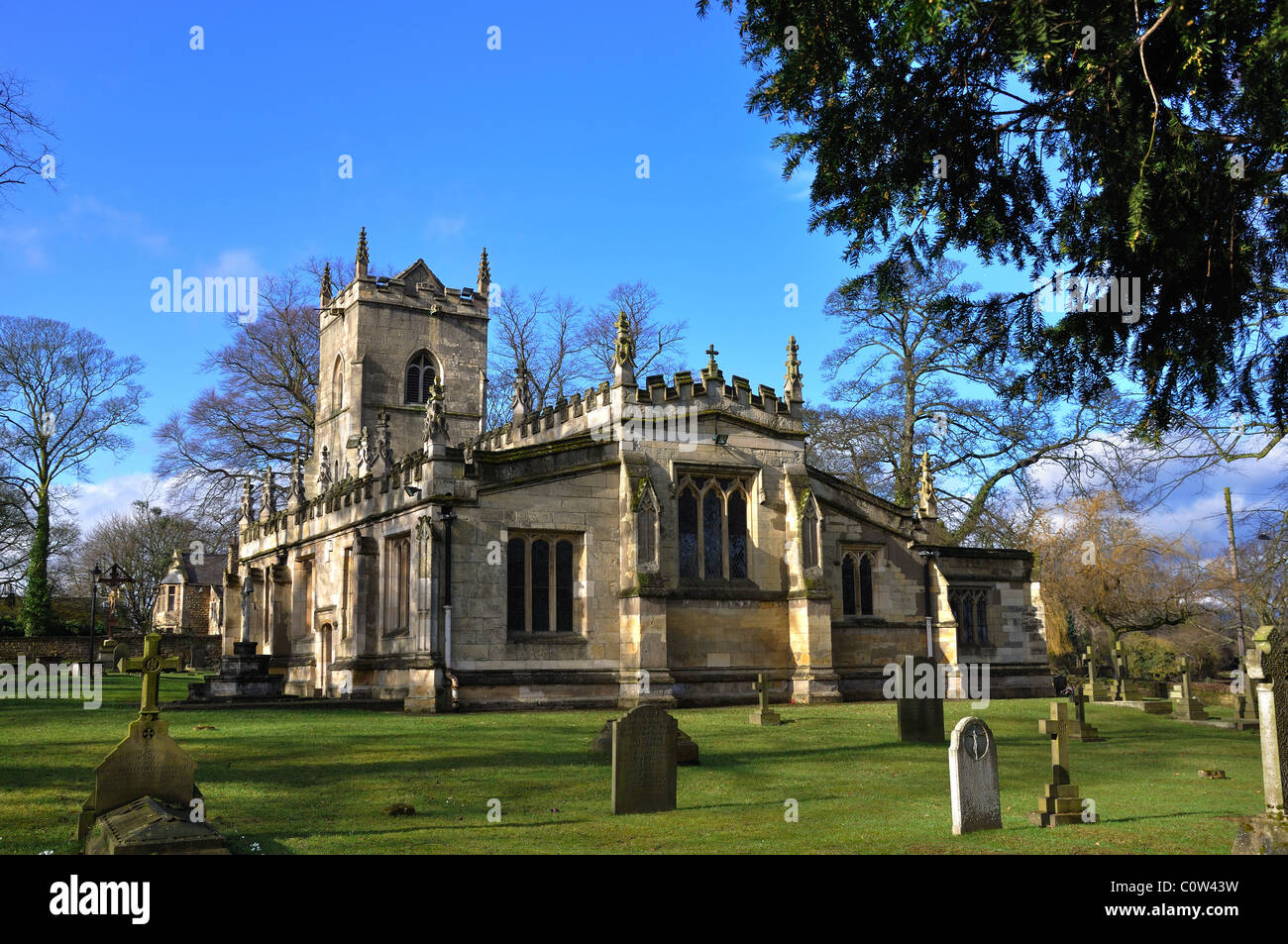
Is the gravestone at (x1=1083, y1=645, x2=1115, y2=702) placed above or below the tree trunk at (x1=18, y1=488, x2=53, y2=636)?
below

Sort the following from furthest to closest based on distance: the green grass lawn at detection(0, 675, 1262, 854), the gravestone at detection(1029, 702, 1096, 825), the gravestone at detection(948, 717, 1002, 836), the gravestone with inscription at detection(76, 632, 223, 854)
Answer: the gravestone at detection(1029, 702, 1096, 825), the gravestone at detection(948, 717, 1002, 836), the green grass lawn at detection(0, 675, 1262, 854), the gravestone with inscription at detection(76, 632, 223, 854)

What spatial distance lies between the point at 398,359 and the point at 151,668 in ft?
118

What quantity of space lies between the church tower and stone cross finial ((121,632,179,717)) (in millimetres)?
32943

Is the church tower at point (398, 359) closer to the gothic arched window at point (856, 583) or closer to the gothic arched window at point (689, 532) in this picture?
the gothic arched window at point (689, 532)

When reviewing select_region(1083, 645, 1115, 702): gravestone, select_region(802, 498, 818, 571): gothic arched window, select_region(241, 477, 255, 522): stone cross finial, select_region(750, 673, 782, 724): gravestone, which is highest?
select_region(241, 477, 255, 522): stone cross finial

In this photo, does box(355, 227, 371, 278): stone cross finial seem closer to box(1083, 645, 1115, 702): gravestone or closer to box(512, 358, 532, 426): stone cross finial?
box(512, 358, 532, 426): stone cross finial

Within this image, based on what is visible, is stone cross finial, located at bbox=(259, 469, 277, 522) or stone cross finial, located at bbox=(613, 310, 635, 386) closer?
stone cross finial, located at bbox=(613, 310, 635, 386)

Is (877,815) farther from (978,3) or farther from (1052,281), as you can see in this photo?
(978,3)

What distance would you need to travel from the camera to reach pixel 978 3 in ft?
19.8

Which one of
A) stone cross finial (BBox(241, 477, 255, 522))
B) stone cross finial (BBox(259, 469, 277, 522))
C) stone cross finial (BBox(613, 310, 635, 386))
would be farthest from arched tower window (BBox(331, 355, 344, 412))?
stone cross finial (BBox(613, 310, 635, 386))

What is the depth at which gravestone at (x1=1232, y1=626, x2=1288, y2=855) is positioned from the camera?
8250 mm

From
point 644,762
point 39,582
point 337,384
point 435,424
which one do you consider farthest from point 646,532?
point 39,582

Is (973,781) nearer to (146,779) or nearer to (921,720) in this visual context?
(146,779)
